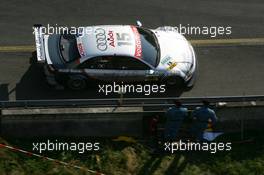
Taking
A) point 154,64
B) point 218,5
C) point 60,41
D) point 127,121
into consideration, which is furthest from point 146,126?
point 218,5

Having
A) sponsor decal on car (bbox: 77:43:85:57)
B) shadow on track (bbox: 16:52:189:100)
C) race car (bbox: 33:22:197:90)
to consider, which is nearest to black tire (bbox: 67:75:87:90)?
race car (bbox: 33:22:197:90)

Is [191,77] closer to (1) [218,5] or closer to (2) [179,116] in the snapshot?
(2) [179,116]

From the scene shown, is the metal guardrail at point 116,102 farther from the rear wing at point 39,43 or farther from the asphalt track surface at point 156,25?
the rear wing at point 39,43

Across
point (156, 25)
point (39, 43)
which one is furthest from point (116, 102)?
point (156, 25)

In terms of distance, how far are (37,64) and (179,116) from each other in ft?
15.2

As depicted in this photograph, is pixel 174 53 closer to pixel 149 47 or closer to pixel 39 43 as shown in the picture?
pixel 149 47

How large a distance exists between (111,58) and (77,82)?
121 centimetres

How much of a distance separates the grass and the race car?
6.47 feet

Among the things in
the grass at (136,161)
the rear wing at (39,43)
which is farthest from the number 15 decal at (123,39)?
the grass at (136,161)

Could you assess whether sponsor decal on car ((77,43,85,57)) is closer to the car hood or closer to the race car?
the race car

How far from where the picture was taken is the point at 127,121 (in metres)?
17.1

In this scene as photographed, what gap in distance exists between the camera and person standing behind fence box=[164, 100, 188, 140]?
16500 mm

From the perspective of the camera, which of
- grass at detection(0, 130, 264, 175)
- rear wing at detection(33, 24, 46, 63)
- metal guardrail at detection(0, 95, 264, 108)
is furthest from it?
rear wing at detection(33, 24, 46, 63)

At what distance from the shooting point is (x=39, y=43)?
18344mm
